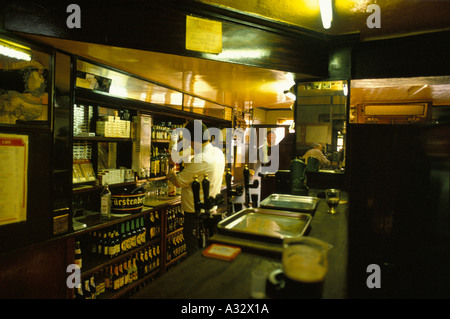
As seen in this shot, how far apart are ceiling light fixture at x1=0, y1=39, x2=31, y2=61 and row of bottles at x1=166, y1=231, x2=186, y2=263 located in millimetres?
3276

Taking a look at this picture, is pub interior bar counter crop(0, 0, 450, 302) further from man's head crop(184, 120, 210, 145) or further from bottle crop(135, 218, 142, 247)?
man's head crop(184, 120, 210, 145)

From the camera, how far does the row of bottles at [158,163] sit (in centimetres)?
467

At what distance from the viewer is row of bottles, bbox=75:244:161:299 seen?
3.26 metres

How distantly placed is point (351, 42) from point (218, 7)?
2.00 meters

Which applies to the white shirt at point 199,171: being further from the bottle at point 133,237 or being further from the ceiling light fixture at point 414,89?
the ceiling light fixture at point 414,89

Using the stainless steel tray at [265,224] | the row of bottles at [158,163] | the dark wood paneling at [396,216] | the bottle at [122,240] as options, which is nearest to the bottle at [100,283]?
the bottle at [122,240]

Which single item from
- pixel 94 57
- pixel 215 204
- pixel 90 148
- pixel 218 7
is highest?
pixel 218 7

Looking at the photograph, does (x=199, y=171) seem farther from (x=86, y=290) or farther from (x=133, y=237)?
(x=86, y=290)

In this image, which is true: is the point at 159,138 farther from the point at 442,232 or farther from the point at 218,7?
the point at 442,232

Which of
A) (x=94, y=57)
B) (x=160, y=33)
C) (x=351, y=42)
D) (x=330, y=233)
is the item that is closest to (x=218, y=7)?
(x=160, y=33)

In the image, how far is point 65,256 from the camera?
2.71 metres

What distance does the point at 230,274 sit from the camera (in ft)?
4.63

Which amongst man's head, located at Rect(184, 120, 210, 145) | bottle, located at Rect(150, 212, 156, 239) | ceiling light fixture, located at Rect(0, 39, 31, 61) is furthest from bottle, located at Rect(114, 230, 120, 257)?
ceiling light fixture, located at Rect(0, 39, 31, 61)

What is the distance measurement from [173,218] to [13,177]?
2.75m
